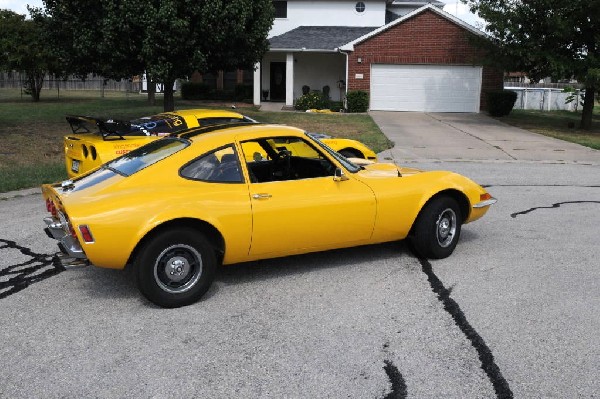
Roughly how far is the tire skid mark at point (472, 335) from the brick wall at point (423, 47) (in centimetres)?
2493

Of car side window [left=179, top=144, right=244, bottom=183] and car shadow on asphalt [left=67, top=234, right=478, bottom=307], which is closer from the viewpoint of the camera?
car side window [left=179, top=144, right=244, bottom=183]

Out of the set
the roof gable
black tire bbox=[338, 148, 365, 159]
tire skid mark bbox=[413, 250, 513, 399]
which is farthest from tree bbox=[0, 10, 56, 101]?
tire skid mark bbox=[413, 250, 513, 399]

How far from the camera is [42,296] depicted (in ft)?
16.7

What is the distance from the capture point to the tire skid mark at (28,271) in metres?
5.29

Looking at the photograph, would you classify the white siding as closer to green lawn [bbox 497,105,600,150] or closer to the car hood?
green lawn [bbox 497,105,600,150]

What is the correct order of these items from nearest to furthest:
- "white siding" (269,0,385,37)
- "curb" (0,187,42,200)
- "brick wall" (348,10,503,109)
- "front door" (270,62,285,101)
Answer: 1. "curb" (0,187,42,200)
2. "brick wall" (348,10,503,109)
3. "front door" (270,62,285,101)
4. "white siding" (269,0,385,37)

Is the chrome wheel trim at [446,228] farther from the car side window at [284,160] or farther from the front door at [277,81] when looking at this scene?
the front door at [277,81]

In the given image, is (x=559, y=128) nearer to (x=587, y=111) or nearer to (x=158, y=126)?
(x=587, y=111)

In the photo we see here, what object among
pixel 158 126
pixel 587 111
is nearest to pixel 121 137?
pixel 158 126

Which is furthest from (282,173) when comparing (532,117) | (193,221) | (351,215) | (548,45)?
(532,117)

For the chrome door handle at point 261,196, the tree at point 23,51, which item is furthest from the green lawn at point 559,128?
the tree at point 23,51

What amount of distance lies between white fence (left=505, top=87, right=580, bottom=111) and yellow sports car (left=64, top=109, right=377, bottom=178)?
30.7 meters

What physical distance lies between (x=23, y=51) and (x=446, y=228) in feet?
115

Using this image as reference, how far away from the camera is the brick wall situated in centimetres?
2909
